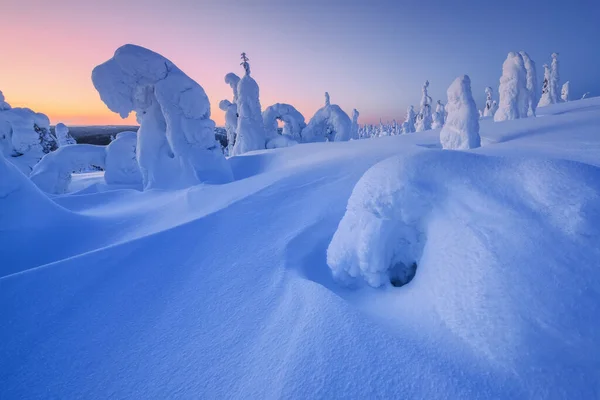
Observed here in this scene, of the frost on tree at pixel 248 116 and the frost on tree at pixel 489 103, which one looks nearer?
the frost on tree at pixel 248 116

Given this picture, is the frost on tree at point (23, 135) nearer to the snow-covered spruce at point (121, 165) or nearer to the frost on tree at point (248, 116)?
the snow-covered spruce at point (121, 165)

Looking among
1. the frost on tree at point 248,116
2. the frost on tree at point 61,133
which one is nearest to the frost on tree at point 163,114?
the frost on tree at point 248,116

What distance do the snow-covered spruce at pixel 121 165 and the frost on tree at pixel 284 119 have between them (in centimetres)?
1168

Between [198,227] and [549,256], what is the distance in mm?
3746

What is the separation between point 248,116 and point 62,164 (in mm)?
10575

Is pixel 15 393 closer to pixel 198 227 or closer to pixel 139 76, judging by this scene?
pixel 198 227

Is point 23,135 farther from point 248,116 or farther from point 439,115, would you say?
point 439,115

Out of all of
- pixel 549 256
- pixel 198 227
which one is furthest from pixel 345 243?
pixel 198 227

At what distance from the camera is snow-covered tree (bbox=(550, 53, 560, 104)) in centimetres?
2765

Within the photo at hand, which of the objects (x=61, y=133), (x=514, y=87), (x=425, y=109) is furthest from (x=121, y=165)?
(x=425, y=109)

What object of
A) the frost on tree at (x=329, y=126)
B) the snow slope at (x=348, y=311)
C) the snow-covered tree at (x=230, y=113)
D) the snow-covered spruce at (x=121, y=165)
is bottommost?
the snow slope at (x=348, y=311)

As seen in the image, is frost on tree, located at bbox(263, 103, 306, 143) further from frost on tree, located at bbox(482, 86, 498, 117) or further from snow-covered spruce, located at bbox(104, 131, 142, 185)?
frost on tree, located at bbox(482, 86, 498, 117)

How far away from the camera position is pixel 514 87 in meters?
16.6

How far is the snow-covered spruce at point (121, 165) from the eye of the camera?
12.3m
